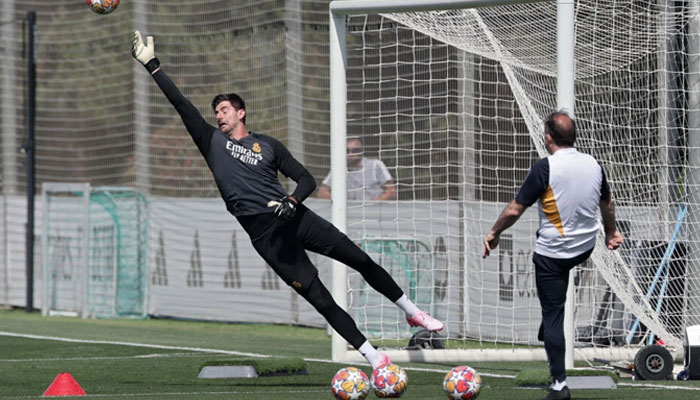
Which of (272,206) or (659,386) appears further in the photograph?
(659,386)

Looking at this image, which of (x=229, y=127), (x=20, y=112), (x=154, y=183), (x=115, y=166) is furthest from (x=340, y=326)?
(x=20, y=112)

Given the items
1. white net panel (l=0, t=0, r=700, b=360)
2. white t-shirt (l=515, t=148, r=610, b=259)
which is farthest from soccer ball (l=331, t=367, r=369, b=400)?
white net panel (l=0, t=0, r=700, b=360)

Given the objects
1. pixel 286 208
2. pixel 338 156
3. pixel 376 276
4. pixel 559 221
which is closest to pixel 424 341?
pixel 338 156

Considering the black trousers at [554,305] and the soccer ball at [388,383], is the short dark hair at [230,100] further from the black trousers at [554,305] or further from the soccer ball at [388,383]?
the black trousers at [554,305]

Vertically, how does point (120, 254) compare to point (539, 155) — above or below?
below

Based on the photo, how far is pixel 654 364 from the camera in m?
10.8

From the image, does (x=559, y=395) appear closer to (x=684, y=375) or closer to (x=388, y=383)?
(x=388, y=383)

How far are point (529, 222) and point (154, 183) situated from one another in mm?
7356

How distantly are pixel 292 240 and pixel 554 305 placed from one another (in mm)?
2315

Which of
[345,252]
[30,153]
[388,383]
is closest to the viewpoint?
[388,383]

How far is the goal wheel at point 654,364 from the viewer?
10.8 m

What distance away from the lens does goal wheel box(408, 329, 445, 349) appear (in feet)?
42.1

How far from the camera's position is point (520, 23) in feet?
42.1

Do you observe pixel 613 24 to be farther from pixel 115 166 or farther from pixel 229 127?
pixel 115 166
